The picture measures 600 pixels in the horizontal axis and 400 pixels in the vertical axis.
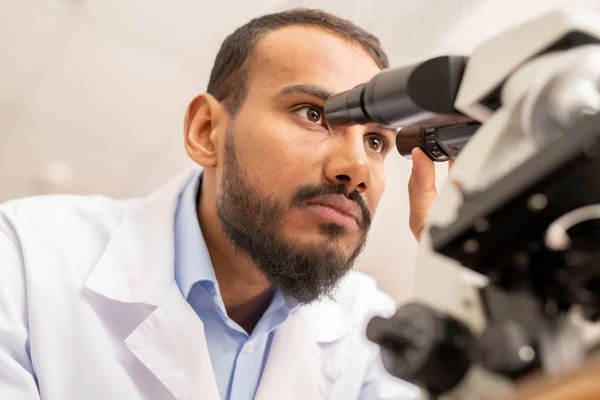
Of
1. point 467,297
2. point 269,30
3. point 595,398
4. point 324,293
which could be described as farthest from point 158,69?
point 595,398

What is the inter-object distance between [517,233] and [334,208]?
22.7 inches

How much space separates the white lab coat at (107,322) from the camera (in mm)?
874

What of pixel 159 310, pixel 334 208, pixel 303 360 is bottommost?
pixel 303 360

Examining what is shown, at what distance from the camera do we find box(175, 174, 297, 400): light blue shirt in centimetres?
101

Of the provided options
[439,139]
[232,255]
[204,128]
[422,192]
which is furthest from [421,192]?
[204,128]

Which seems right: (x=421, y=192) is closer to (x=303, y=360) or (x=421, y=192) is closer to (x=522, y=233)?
(x=303, y=360)

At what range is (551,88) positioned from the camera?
34cm

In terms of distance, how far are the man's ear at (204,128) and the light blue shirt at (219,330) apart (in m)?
0.15

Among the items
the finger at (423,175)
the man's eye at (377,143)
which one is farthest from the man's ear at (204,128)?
the finger at (423,175)

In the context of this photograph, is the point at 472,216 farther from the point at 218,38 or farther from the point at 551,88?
the point at 218,38

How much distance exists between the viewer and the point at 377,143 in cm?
112

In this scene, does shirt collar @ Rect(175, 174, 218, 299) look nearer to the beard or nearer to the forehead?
the beard

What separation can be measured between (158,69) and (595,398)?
5.82 ft

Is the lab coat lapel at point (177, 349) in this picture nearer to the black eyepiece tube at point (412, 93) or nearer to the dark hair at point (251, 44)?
the dark hair at point (251, 44)
